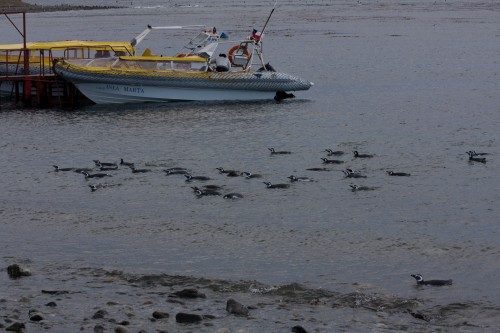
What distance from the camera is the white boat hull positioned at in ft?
131

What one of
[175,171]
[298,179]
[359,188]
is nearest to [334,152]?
[298,179]

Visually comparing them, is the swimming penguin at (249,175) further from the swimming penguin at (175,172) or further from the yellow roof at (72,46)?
the yellow roof at (72,46)

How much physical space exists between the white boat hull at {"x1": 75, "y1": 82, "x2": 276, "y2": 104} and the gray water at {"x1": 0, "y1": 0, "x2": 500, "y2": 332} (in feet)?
→ 1.48

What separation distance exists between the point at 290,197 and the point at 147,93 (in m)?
17.4

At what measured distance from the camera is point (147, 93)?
132 feet

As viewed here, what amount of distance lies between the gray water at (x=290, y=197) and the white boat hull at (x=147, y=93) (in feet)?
1.48

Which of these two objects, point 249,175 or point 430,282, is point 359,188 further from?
point 430,282

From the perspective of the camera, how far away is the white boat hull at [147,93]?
131 feet

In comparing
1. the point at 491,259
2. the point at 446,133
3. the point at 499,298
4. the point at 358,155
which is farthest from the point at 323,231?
the point at 446,133

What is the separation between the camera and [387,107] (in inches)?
1590

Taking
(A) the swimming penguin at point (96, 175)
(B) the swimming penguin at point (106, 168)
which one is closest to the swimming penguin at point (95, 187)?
(A) the swimming penguin at point (96, 175)

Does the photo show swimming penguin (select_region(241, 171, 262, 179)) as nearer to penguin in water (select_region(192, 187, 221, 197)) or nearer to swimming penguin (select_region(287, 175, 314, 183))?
swimming penguin (select_region(287, 175, 314, 183))

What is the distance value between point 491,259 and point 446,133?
49.2ft

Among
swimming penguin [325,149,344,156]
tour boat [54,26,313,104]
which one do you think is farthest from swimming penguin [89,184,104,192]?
tour boat [54,26,313,104]
